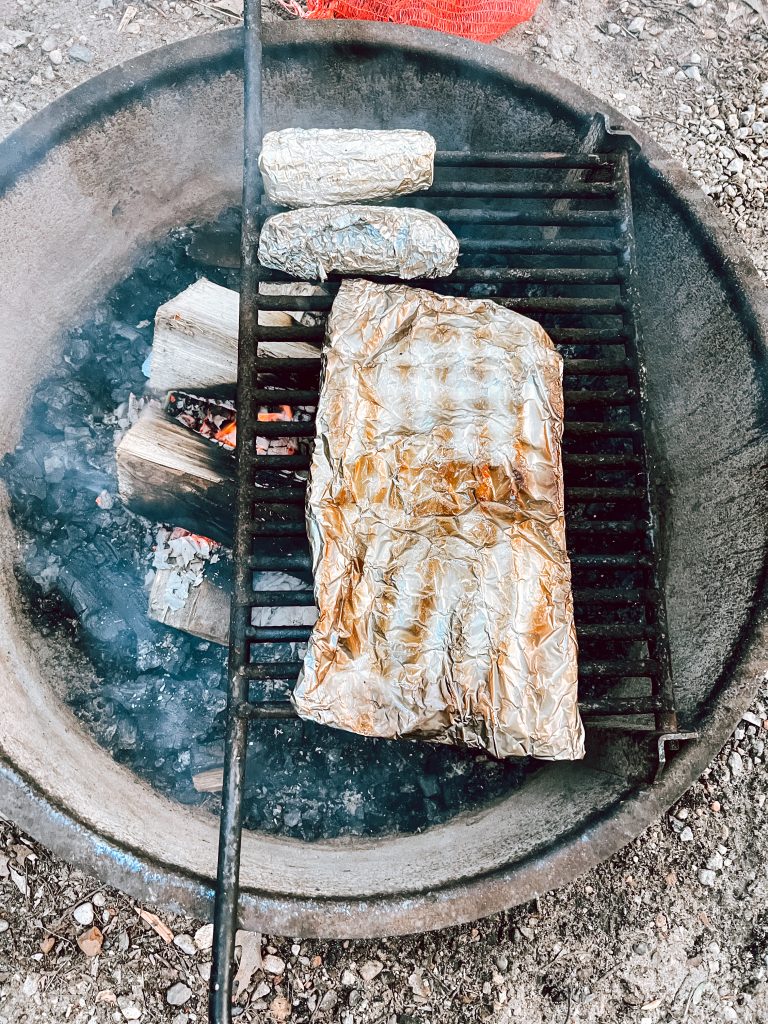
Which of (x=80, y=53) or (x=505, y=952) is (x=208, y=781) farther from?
(x=80, y=53)

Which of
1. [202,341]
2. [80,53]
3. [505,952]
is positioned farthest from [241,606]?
[80,53]

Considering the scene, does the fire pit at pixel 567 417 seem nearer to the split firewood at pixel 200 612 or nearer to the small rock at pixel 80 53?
the split firewood at pixel 200 612

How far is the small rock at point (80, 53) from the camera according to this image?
9.02ft

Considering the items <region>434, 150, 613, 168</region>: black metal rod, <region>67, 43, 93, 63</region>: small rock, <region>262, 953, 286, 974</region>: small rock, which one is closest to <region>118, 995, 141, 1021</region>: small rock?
<region>262, 953, 286, 974</region>: small rock

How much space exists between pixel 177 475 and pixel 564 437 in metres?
1.26

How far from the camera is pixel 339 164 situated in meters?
1.87

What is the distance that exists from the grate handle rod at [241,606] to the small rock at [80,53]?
48.3 inches

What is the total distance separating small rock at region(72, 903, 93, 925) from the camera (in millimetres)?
2162

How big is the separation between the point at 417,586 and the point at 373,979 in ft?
4.79

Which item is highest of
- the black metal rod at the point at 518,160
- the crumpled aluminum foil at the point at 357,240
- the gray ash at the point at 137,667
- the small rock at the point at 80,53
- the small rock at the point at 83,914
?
the small rock at the point at 80,53

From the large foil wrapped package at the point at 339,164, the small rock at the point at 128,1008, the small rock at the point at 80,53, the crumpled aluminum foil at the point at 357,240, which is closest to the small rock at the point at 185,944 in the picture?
the small rock at the point at 128,1008

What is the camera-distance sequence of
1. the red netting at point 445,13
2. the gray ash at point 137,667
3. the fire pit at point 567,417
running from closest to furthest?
the fire pit at point 567,417, the gray ash at point 137,667, the red netting at point 445,13

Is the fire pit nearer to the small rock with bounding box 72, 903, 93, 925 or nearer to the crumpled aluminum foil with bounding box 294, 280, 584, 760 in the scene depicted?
the crumpled aluminum foil with bounding box 294, 280, 584, 760

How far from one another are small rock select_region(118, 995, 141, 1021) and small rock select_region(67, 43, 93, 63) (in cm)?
359
